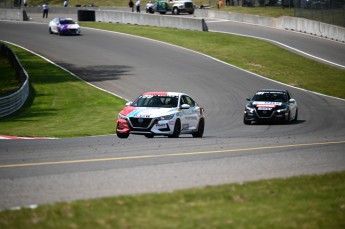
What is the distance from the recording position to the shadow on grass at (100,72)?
46719 mm

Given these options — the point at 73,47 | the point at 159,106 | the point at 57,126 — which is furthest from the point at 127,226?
the point at 73,47

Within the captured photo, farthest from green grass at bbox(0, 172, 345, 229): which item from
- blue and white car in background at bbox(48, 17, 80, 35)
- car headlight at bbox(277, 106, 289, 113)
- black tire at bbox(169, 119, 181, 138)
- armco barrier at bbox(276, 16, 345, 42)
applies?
blue and white car in background at bbox(48, 17, 80, 35)

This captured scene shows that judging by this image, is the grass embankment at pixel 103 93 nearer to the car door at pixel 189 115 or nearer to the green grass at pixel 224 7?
the car door at pixel 189 115

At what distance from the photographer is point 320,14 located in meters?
62.6

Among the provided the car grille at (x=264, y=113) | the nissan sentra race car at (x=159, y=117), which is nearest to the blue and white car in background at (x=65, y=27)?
the car grille at (x=264, y=113)

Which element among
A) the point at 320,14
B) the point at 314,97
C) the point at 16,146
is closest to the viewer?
the point at 16,146

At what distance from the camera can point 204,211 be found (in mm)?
10609

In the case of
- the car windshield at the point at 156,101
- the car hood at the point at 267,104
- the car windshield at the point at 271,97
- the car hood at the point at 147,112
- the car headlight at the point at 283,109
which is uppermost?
the car windshield at the point at 156,101

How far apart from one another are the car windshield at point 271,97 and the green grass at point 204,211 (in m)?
20.5

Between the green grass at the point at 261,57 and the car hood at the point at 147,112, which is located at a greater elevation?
the car hood at the point at 147,112

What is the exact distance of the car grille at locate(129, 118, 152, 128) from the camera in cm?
2278

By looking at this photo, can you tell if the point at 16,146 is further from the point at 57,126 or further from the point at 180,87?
the point at 180,87

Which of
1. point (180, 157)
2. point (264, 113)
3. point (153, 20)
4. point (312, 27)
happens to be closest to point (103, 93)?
point (264, 113)

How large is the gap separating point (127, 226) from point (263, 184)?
386 cm
